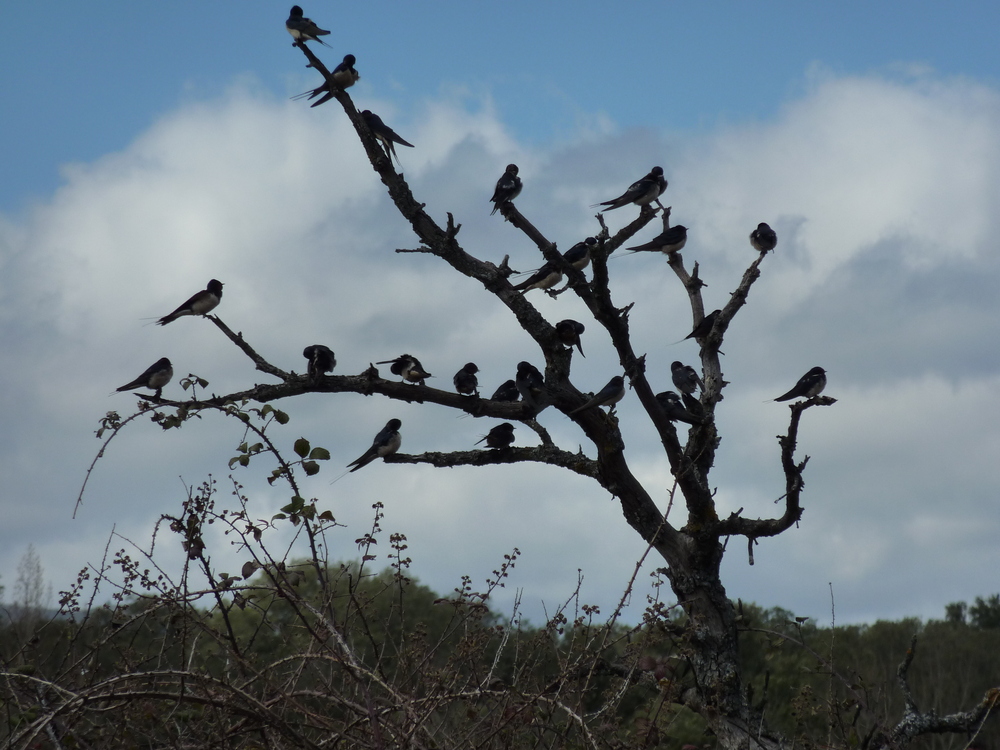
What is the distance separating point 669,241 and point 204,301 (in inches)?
196

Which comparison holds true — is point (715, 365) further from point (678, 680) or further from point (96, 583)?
point (96, 583)

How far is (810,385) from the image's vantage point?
9812 mm

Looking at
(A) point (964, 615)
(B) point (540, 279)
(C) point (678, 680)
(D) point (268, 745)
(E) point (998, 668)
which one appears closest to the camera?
(D) point (268, 745)

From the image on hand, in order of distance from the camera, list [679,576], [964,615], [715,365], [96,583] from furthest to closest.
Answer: [964,615] → [715,365] → [679,576] → [96,583]

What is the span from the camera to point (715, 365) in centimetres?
972

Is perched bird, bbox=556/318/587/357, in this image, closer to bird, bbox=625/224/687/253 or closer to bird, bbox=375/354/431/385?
bird, bbox=375/354/431/385

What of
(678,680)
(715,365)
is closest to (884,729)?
(678,680)

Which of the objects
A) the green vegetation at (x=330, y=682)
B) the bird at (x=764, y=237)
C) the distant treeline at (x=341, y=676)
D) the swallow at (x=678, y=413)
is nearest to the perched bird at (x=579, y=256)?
the bird at (x=764, y=237)

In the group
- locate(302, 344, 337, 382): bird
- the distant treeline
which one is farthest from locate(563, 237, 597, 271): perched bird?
the distant treeline

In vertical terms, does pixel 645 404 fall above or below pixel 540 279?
below

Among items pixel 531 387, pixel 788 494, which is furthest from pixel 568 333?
pixel 788 494

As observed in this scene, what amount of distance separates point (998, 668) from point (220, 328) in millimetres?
25135

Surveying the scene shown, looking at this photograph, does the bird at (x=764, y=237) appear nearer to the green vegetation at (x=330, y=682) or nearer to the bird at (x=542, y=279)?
the bird at (x=542, y=279)

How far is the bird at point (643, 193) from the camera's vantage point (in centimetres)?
1111
